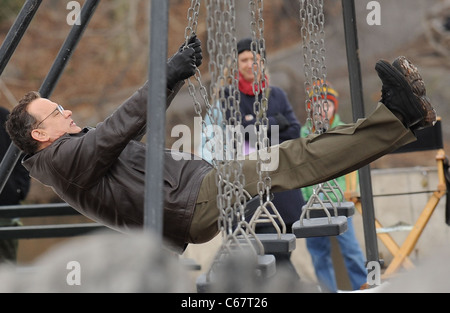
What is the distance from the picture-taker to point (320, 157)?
3.14 meters

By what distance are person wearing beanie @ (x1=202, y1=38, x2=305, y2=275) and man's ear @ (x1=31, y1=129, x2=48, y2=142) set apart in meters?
1.18

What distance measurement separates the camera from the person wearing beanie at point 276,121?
437cm

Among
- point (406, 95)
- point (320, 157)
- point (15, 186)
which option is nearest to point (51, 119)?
point (320, 157)

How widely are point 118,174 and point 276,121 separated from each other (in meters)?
1.43

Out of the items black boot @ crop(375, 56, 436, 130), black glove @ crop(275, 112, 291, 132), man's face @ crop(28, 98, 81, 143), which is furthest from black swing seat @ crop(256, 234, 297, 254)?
black glove @ crop(275, 112, 291, 132)

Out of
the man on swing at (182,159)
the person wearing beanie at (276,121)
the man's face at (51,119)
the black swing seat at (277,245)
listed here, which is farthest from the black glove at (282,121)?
the black swing seat at (277,245)

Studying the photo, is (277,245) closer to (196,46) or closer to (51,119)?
(196,46)

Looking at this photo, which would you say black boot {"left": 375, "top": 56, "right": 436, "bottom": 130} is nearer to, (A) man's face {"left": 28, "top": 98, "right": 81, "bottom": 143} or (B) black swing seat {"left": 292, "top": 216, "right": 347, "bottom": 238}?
(B) black swing seat {"left": 292, "top": 216, "right": 347, "bottom": 238}

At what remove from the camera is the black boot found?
3002 millimetres

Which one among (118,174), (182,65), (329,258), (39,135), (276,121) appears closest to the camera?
(182,65)

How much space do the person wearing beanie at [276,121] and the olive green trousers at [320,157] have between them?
1118 millimetres

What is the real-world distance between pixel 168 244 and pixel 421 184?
4.18 metres

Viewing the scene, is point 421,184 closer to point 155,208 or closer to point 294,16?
point 294,16
